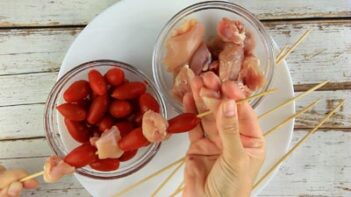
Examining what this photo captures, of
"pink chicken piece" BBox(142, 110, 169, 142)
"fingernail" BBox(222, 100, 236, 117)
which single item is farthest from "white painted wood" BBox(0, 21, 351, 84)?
"fingernail" BBox(222, 100, 236, 117)

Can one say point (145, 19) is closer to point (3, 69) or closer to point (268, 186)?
point (3, 69)

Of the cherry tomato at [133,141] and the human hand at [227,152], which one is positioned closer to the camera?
the human hand at [227,152]

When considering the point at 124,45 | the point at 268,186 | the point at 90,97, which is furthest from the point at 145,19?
the point at 268,186

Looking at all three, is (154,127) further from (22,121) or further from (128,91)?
(22,121)

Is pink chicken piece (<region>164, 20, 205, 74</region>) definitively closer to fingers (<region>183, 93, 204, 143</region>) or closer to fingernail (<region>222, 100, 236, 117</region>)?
fingers (<region>183, 93, 204, 143</region>)

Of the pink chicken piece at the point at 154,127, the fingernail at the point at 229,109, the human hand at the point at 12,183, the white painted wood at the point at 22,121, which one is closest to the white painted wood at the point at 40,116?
the white painted wood at the point at 22,121

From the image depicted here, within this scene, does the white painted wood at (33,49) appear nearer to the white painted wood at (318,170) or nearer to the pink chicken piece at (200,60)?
the pink chicken piece at (200,60)

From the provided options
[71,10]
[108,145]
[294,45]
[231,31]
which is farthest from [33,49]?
[294,45]
